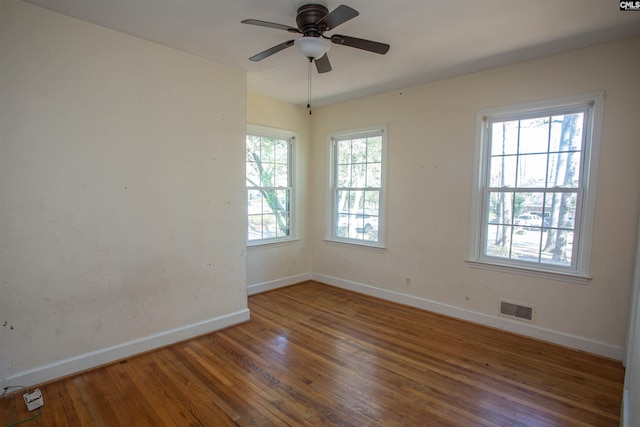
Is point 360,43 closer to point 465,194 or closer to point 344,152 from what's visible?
point 465,194

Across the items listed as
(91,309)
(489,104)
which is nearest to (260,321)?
(91,309)

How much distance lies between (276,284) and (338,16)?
142 inches

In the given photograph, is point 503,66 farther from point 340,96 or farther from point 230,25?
point 230,25

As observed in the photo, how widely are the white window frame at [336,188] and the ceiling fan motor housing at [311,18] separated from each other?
2152 mm

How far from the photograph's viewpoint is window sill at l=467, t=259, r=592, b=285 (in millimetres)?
2896

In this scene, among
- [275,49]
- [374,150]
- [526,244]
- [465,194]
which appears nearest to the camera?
[275,49]

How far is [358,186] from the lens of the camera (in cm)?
455

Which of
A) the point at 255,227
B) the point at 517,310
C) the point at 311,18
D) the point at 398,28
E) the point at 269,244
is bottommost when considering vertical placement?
the point at 517,310

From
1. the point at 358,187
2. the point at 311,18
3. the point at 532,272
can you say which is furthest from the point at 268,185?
the point at 532,272

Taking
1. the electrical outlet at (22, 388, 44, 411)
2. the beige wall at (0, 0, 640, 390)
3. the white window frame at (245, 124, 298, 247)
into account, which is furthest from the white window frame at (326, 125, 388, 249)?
the electrical outlet at (22, 388, 44, 411)

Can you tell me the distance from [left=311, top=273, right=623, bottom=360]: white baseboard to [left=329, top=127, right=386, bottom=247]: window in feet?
2.18

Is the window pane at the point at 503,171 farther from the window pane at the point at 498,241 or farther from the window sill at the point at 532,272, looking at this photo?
the window sill at the point at 532,272

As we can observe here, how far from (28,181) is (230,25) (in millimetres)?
1836

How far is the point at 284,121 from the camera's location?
4617mm
